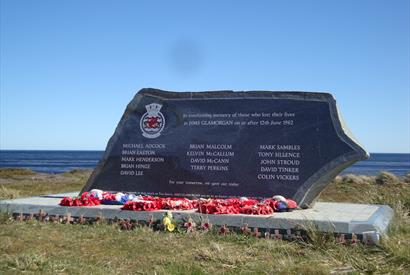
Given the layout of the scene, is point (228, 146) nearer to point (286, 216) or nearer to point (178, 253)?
point (286, 216)

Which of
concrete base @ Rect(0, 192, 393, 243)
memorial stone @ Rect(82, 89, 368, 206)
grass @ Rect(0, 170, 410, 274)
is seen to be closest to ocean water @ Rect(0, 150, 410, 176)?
memorial stone @ Rect(82, 89, 368, 206)

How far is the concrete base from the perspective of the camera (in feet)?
23.4

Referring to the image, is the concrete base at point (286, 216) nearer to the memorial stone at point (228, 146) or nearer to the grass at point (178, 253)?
the grass at point (178, 253)

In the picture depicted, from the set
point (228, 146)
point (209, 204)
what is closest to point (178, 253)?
point (209, 204)

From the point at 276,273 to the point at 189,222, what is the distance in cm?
238

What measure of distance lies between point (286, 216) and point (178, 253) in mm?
1960

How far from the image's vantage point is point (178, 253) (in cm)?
650

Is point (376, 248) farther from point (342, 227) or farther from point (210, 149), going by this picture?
point (210, 149)

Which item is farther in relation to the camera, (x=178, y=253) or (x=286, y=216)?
(x=286, y=216)

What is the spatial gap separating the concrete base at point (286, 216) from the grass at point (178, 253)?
261 mm

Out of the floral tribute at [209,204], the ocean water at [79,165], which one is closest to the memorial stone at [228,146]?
the floral tribute at [209,204]

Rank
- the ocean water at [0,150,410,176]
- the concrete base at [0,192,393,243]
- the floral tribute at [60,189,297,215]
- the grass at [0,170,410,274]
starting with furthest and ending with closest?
the ocean water at [0,150,410,176] < the floral tribute at [60,189,297,215] < the concrete base at [0,192,393,243] < the grass at [0,170,410,274]

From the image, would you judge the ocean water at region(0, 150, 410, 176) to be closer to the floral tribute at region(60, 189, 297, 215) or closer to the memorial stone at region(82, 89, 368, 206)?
the memorial stone at region(82, 89, 368, 206)

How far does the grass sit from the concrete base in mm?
261
